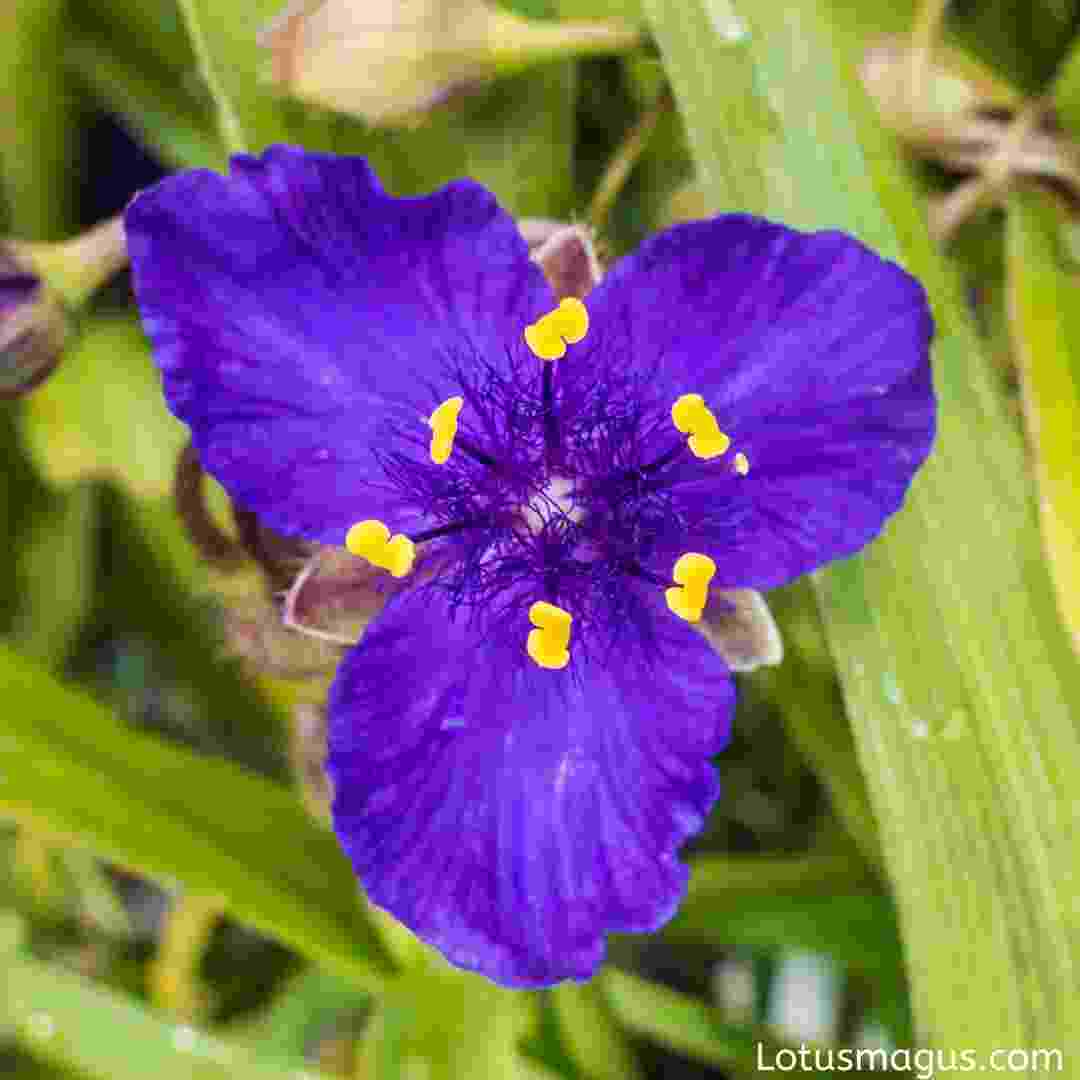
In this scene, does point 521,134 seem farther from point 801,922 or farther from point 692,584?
point 801,922

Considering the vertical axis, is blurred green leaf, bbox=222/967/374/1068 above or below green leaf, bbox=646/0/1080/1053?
below

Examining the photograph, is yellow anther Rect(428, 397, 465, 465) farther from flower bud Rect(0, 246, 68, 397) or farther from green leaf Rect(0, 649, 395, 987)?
green leaf Rect(0, 649, 395, 987)

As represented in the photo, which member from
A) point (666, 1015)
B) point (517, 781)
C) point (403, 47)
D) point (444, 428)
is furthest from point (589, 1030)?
point (403, 47)

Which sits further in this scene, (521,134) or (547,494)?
(521,134)

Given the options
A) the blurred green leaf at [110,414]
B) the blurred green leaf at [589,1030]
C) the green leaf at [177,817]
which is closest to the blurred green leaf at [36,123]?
the blurred green leaf at [110,414]

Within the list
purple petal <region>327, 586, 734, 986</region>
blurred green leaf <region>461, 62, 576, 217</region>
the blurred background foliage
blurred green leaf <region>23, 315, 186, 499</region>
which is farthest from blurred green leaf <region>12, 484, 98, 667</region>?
purple petal <region>327, 586, 734, 986</region>

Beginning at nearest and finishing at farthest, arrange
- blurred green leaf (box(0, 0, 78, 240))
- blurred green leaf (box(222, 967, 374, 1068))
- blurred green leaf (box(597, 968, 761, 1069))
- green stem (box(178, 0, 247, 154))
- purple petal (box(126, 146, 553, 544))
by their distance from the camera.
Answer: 1. purple petal (box(126, 146, 553, 544))
2. green stem (box(178, 0, 247, 154))
3. blurred green leaf (box(0, 0, 78, 240))
4. blurred green leaf (box(597, 968, 761, 1069))
5. blurred green leaf (box(222, 967, 374, 1068))

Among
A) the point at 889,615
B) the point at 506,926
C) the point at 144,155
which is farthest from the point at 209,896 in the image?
the point at 144,155
